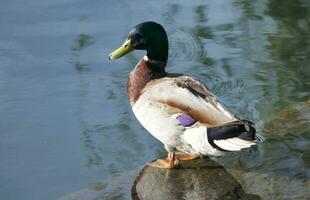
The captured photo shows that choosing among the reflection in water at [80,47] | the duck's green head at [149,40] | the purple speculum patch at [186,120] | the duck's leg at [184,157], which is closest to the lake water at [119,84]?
the reflection in water at [80,47]

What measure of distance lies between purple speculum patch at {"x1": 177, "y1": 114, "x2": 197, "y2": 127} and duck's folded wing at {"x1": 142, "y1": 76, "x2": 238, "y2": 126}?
0.06ft

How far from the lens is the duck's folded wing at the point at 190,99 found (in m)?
4.26

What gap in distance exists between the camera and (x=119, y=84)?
19.5 ft

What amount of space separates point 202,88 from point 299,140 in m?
0.69

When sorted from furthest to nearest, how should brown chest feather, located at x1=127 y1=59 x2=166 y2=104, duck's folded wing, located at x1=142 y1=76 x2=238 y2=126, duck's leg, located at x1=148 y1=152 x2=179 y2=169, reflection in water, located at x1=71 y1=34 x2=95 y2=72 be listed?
1. reflection in water, located at x1=71 y1=34 x2=95 y2=72
2. brown chest feather, located at x1=127 y1=59 x2=166 y2=104
3. duck's leg, located at x1=148 y1=152 x2=179 y2=169
4. duck's folded wing, located at x1=142 y1=76 x2=238 y2=126

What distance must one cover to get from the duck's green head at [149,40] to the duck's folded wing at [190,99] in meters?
0.33

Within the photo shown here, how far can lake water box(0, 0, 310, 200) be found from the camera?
4.70m

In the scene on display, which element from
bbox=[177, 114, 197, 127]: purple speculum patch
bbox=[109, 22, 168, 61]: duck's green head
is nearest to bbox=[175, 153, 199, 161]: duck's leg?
bbox=[177, 114, 197, 127]: purple speculum patch

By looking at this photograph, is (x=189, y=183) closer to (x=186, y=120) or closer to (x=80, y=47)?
(x=186, y=120)

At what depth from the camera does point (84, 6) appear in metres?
7.21

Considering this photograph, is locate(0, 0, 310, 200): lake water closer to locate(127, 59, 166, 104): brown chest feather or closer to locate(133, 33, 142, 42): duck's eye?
locate(127, 59, 166, 104): brown chest feather

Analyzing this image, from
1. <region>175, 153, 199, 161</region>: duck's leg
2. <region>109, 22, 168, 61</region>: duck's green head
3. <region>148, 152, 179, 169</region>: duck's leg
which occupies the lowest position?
<region>175, 153, 199, 161</region>: duck's leg

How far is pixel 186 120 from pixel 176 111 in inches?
3.7

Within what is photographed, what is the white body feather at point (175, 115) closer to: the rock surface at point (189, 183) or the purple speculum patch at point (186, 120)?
the purple speculum patch at point (186, 120)
